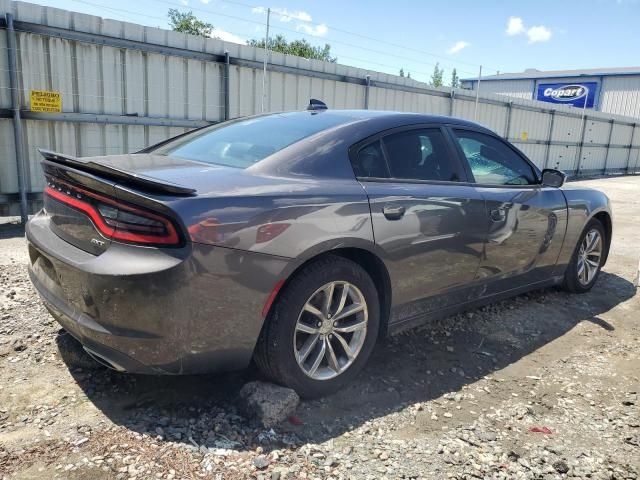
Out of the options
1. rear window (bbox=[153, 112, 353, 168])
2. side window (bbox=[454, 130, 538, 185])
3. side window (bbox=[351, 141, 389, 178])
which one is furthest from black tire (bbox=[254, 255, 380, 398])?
side window (bbox=[454, 130, 538, 185])

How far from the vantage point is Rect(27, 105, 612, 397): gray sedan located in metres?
2.33

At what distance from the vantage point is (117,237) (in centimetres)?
236

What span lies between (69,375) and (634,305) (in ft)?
15.6

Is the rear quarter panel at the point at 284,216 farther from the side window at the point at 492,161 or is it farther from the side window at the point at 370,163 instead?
the side window at the point at 492,161

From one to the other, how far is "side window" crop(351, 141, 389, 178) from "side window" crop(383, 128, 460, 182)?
0.06 m

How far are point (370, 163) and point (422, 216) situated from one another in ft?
1.46

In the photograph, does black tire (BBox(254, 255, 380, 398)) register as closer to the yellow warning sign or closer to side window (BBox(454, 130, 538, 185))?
side window (BBox(454, 130, 538, 185))

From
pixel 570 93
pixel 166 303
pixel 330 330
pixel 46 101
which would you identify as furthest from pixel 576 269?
pixel 570 93

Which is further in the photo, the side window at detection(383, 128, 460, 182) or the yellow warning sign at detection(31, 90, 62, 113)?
the yellow warning sign at detection(31, 90, 62, 113)

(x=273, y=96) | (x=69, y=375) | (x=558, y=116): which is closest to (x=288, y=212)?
(x=69, y=375)

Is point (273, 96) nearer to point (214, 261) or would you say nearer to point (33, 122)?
point (33, 122)

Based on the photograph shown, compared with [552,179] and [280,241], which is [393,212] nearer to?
[280,241]

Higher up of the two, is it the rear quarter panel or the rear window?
the rear window

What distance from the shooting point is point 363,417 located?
9.14 ft
